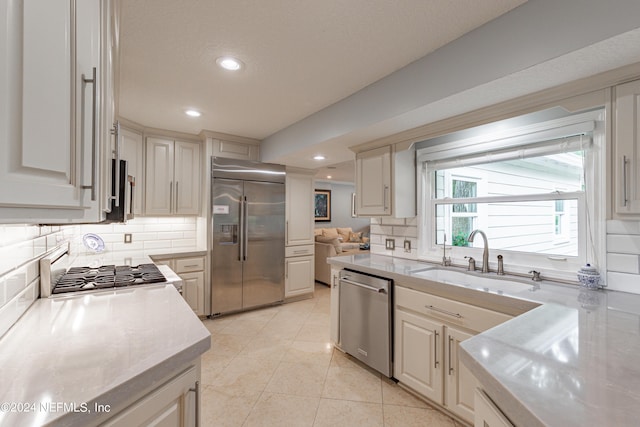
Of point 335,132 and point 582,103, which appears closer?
point 582,103

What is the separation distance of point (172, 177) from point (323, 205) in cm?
529

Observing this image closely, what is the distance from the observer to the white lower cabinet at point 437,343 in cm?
164

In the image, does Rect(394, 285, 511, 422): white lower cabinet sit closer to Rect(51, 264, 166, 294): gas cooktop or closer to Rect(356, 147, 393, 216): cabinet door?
Rect(356, 147, 393, 216): cabinet door

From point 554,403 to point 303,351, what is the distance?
7.76ft

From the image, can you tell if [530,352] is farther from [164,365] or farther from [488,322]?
[164,365]

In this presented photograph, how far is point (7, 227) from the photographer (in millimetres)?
1061

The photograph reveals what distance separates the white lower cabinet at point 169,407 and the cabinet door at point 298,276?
119 inches

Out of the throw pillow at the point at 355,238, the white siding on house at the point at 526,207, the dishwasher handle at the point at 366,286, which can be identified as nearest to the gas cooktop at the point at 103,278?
the dishwasher handle at the point at 366,286

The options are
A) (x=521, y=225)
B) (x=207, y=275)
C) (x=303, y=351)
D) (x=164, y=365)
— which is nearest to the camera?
(x=164, y=365)

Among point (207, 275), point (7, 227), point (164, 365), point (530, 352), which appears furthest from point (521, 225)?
point (207, 275)

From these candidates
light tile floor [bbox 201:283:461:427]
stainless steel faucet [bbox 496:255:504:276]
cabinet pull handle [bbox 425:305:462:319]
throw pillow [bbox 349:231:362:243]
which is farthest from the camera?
throw pillow [bbox 349:231:362:243]

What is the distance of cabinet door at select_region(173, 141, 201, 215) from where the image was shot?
348 centimetres

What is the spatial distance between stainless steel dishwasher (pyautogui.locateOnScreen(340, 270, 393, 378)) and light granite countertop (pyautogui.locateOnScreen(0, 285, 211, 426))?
1.40 metres

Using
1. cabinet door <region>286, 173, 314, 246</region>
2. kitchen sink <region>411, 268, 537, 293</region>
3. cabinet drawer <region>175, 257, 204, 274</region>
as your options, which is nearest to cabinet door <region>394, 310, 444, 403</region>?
kitchen sink <region>411, 268, 537, 293</region>
